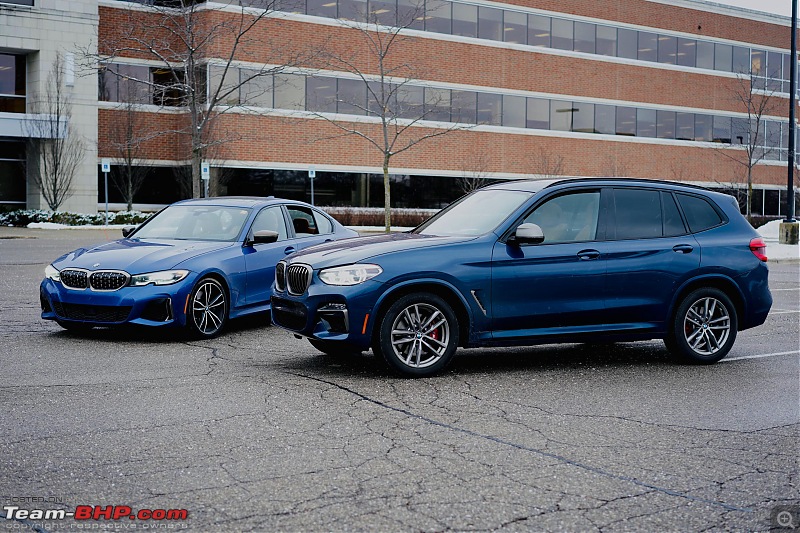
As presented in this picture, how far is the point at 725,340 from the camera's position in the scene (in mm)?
9312

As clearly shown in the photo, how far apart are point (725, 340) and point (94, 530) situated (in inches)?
267

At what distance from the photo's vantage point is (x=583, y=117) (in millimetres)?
51844

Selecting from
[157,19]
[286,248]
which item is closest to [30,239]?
[157,19]

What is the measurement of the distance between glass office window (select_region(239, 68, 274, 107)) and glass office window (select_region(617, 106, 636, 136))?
68.5 ft

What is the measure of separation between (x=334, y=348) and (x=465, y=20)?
4100 cm

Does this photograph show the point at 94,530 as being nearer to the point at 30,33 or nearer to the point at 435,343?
the point at 435,343

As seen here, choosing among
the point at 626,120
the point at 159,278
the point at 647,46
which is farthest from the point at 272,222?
the point at 647,46

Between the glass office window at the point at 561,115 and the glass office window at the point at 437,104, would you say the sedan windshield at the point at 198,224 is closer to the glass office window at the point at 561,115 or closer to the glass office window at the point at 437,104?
the glass office window at the point at 437,104

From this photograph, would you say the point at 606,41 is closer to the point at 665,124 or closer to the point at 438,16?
the point at 665,124

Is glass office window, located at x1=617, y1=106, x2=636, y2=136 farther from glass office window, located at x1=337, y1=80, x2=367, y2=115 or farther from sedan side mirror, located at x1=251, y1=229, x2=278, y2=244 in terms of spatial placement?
sedan side mirror, located at x1=251, y1=229, x2=278, y2=244

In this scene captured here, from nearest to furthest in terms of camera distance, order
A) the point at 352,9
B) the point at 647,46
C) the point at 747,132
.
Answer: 1. the point at 352,9
2. the point at 647,46
3. the point at 747,132

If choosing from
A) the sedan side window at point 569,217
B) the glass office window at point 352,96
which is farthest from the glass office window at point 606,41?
the sedan side window at point 569,217

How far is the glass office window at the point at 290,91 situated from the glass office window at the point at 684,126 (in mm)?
23719
